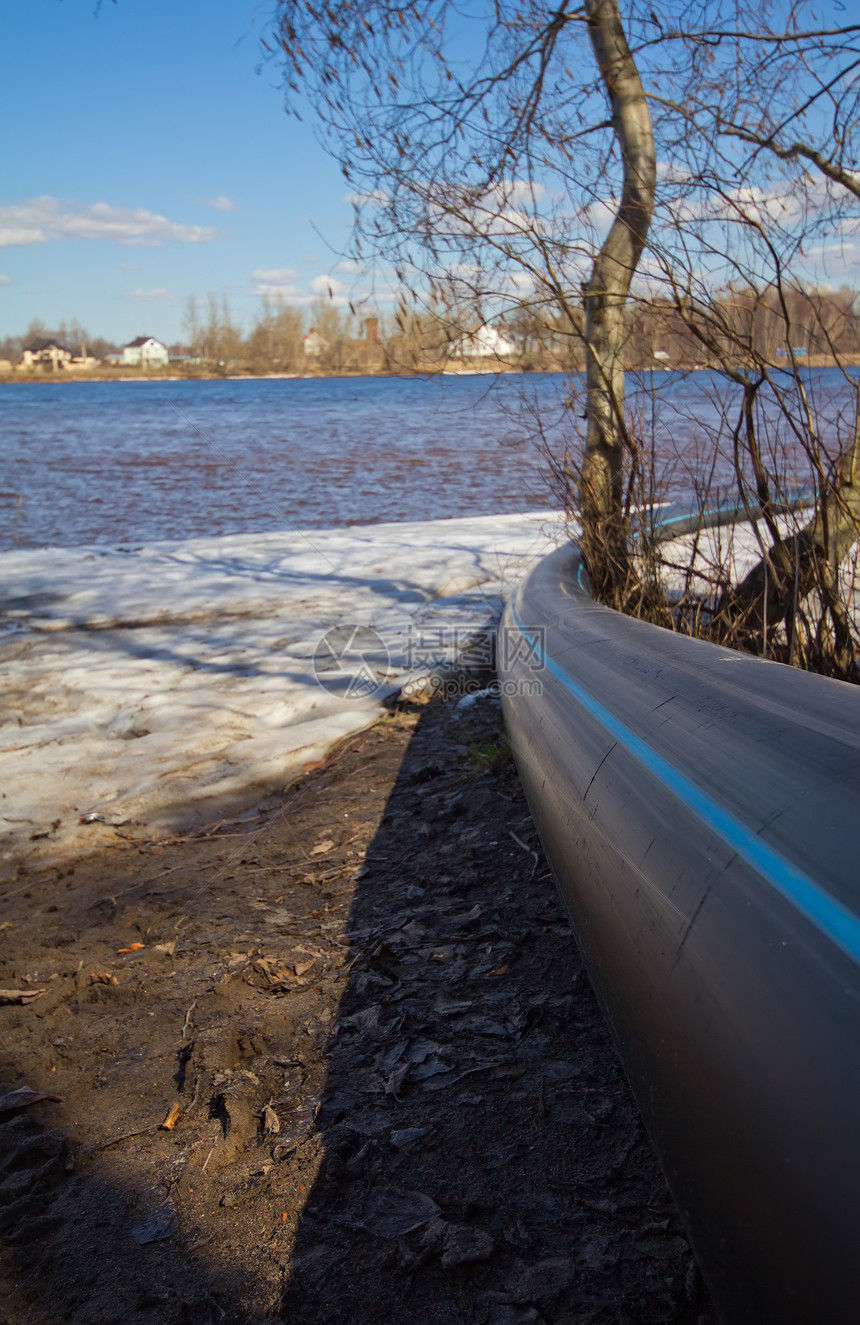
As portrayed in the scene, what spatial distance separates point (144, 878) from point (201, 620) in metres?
3.38

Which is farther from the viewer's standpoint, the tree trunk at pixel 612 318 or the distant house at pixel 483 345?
the tree trunk at pixel 612 318

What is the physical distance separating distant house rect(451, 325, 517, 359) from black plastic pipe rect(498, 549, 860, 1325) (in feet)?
7.35

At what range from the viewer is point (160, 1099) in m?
1.61

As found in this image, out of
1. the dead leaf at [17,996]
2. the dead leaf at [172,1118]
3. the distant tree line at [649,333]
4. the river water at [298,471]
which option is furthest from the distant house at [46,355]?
the dead leaf at [172,1118]

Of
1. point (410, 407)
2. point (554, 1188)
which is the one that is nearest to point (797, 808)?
point (554, 1188)

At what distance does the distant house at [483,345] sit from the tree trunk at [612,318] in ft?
1.29

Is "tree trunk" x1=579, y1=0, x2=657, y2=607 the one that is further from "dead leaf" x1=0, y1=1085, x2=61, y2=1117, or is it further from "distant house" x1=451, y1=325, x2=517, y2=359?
"dead leaf" x1=0, y1=1085, x2=61, y2=1117

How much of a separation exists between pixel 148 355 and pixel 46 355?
13.0 metres

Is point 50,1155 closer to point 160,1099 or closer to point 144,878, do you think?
point 160,1099

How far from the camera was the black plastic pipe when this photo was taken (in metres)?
0.81

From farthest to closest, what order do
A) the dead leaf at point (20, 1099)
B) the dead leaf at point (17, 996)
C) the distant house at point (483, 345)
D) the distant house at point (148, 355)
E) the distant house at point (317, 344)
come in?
the distant house at point (148, 355) < the distant house at point (317, 344) < the distant house at point (483, 345) < the dead leaf at point (17, 996) < the dead leaf at point (20, 1099)

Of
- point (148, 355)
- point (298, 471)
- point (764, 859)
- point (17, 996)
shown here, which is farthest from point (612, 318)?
point (148, 355)

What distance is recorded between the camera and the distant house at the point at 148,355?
8525 centimetres

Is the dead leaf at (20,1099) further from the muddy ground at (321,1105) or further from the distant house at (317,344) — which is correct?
the distant house at (317,344)
